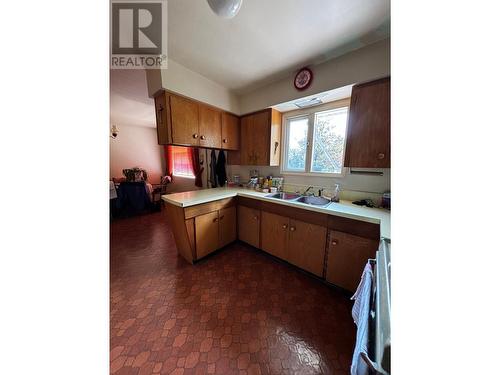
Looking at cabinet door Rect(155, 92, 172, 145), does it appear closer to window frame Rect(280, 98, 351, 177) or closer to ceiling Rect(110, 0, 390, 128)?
ceiling Rect(110, 0, 390, 128)

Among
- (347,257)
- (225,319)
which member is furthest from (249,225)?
(347,257)

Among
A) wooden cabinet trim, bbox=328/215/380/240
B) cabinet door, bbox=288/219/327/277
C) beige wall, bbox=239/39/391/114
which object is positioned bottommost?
cabinet door, bbox=288/219/327/277

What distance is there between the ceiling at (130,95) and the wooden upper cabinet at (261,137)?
1.47 m

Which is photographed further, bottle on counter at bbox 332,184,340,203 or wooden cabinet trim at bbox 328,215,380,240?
bottle on counter at bbox 332,184,340,203

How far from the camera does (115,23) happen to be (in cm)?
116

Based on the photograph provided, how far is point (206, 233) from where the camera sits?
1940mm

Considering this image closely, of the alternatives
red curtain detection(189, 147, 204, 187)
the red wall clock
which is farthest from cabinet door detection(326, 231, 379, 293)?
red curtain detection(189, 147, 204, 187)

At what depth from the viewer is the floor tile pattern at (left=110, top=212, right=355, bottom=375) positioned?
100 centimetres

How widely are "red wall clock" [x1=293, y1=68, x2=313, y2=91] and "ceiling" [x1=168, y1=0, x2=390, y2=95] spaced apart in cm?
7

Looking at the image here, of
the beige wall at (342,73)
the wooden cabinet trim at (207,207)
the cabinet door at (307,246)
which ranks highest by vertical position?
the beige wall at (342,73)

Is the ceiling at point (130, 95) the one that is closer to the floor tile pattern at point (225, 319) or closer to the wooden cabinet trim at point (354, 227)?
the floor tile pattern at point (225, 319)

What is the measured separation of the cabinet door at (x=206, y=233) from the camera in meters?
1.86

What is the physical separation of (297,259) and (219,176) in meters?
1.85

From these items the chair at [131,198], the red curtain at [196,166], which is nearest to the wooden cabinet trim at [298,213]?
the red curtain at [196,166]
